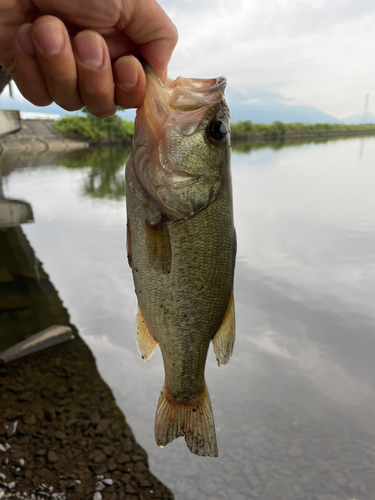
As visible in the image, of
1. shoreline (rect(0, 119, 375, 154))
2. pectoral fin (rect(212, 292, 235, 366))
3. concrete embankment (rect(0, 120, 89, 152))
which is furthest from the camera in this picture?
concrete embankment (rect(0, 120, 89, 152))

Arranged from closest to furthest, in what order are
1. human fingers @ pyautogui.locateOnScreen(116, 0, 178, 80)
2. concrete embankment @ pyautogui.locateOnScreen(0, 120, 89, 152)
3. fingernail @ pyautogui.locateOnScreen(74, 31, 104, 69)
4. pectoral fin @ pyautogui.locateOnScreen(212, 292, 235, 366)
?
1. fingernail @ pyautogui.locateOnScreen(74, 31, 104, 69)
2. human fingers @ pyautogui.locateOnScreen(116, 0, 178, 80)
3. pectoral fin @ pyautogui.locateOnScreen(212, 292, 235, 366)
4. concrete embankment @ pyautogui.locateOnScreen(0, 120, 89, 152)

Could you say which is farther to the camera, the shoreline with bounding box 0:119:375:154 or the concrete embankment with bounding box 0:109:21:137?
the shoreline with bounding box 0:119:375:154

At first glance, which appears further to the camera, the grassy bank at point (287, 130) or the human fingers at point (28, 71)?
the grassy bank at point (287, 130)

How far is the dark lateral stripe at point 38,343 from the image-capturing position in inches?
222

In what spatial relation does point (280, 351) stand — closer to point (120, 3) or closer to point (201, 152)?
point (201, 152)

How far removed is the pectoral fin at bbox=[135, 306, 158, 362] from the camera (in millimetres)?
2395

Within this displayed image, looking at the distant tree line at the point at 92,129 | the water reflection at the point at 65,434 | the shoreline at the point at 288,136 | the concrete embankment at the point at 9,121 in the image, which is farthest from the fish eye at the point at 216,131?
the shoreline at the point at 288,136

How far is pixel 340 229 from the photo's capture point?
1207 cm

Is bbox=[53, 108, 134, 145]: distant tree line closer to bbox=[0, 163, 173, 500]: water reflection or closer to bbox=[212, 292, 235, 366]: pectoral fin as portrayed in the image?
bbox=[0, 163, 173, 500]: water reflection

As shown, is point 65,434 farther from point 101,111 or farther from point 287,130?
point 287,130

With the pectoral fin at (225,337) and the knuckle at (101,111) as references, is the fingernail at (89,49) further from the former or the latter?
the pectoral fin at (225,337)

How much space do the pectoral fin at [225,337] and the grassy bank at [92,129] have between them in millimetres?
63478

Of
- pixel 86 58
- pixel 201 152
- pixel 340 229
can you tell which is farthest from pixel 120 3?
pixel 340 229

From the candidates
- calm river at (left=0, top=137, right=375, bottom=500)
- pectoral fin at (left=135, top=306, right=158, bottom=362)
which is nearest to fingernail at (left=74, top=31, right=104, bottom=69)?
pectoral fin at (left=135, top=306, right=158, bottom=362)
